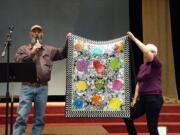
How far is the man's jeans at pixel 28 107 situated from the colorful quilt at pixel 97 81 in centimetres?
50

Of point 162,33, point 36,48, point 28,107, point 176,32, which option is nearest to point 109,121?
point 28,107

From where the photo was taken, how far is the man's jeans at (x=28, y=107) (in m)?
7.15

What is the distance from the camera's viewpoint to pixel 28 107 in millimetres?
7195

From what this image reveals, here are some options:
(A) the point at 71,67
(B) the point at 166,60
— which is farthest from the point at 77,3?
(A) the point at 71,67

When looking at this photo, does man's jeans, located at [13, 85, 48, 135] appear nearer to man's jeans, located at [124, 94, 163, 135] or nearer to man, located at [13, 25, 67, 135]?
man, located at [13, 25, 67, 135]

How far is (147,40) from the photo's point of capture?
485 inches

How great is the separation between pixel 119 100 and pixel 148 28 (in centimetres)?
507

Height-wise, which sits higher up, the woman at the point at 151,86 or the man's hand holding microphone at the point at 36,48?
the man's hand holding microphone at the point at 36,48

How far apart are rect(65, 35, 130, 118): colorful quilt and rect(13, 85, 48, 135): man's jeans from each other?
1.65 ft

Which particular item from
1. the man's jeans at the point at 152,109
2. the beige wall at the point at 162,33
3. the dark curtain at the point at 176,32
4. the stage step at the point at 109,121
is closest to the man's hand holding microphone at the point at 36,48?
the man's jeans at the point at 152,109

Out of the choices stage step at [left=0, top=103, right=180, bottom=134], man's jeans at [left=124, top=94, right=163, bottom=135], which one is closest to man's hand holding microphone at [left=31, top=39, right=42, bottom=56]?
man's jeans at [left=124, top=94, right=163, bottom=135]

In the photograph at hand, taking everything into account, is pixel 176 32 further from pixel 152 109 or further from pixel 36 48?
pixel 36 48

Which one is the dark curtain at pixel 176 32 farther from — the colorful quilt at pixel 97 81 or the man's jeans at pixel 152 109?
the man's jeans at pixel 152 109

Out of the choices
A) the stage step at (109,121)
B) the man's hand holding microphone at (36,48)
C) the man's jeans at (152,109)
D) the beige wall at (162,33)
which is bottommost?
the stage step at (109,121)
